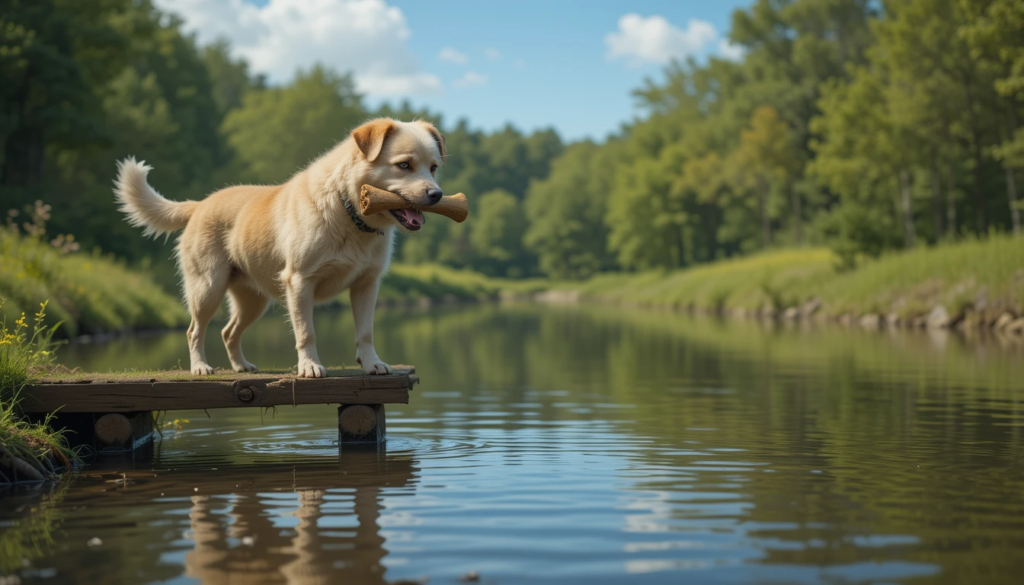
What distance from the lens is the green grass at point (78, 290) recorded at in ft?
70.7

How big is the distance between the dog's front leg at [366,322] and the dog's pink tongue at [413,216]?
92 centimetres

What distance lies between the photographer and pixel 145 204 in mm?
10258

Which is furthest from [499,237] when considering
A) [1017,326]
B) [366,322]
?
[366,322]

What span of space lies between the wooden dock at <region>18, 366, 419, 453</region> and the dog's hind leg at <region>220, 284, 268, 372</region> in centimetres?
109

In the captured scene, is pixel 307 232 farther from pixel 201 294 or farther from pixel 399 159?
pixel 201 294

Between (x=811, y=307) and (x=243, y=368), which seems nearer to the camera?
(x=243, y=368)

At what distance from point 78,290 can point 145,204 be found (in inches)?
721

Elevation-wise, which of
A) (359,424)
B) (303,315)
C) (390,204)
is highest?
(390,204)

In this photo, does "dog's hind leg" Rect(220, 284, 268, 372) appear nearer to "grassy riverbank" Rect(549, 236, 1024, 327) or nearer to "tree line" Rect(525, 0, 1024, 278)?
A: "grassy riverbank" Rect(549, 236, 1024, 327)

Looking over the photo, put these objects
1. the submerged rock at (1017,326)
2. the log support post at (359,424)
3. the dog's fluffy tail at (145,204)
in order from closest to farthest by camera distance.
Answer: the log support post at (359,424), the dog's fluffy tail at (145,204), the submerged rock at (1017,326)

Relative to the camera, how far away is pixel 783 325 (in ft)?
117

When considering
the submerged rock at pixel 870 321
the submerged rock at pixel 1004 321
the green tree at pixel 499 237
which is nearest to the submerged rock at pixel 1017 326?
the submerged rock at pixel 1004 321

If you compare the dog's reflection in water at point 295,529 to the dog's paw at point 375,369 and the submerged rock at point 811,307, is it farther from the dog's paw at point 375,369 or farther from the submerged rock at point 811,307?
the submerged rock at point 811,307

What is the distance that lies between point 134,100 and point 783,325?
4001cm
